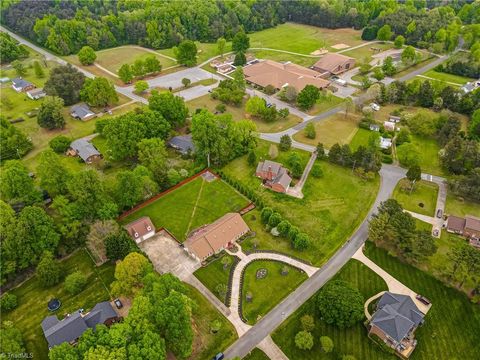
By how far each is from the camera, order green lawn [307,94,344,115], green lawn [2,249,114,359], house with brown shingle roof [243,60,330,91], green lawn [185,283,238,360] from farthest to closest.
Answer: house with brown shingle roof [243,60,330,91] < green lawn [307,94,344,115] < green lawn [2,249,114,359] < green lawn [185,283,238,360]

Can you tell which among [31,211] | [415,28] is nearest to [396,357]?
[31,211]

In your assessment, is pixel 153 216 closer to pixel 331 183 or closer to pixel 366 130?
pixel 331 183

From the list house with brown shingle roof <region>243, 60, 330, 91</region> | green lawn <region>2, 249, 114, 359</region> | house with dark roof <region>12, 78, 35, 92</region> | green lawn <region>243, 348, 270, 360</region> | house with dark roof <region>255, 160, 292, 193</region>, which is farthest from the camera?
house with dark roof <region>12, 78, 35, 92</region>

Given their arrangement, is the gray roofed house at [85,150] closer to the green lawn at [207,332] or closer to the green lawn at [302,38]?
the green lawn at [207,332]

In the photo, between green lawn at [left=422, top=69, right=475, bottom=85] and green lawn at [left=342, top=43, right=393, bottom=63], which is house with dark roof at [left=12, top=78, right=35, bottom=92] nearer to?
green lawn at [left=342, top=43, right=393, bottom=63]

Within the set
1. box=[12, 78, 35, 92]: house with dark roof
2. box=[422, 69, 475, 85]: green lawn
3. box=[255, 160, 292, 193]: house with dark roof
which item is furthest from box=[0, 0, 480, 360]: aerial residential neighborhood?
box=[12, 78, 35, 92]: house with dark roof

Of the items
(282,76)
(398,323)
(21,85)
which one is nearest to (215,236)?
(398,323)
